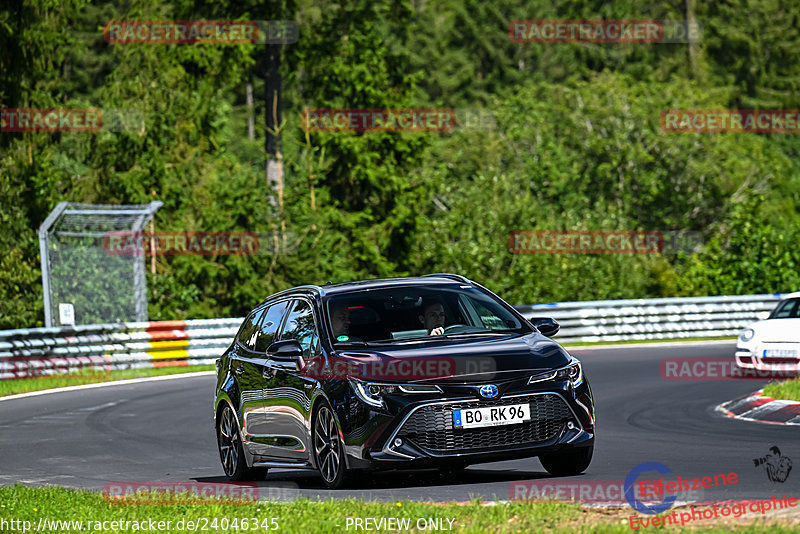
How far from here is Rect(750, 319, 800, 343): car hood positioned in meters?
20.3

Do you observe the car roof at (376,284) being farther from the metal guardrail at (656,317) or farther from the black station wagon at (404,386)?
the metal guardrail at (656,317)

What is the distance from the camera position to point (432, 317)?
36.0ft

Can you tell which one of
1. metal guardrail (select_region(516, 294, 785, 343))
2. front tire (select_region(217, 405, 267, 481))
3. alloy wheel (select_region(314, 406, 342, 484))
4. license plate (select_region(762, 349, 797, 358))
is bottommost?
metal guardrail (select_region(516, 294, 785, 343))

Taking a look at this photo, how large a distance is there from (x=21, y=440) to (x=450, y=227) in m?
23.6

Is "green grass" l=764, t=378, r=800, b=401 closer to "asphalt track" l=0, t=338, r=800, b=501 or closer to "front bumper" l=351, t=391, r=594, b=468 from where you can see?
"asphalt track" l=0, t=338, r=800, b=501

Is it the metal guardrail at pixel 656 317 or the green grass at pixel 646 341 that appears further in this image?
the metal guardrail at pixel 656 317

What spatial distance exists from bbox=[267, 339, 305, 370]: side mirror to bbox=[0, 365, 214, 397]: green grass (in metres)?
13.9

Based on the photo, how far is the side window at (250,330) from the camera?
12.1 m

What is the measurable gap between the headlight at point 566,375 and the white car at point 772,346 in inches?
430

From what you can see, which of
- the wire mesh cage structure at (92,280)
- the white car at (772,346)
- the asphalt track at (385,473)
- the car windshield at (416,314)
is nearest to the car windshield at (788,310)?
the white car at (772,346)

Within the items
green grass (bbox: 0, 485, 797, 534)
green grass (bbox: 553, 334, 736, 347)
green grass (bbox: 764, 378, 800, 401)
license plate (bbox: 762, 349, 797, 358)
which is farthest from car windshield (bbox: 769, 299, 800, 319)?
green grass (bbox: 0, 485, 797, 534)

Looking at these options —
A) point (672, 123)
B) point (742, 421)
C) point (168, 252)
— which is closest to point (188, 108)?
point (168, 252)

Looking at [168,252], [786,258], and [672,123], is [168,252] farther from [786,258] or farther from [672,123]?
[672,123]

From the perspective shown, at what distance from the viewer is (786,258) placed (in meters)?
37.2
